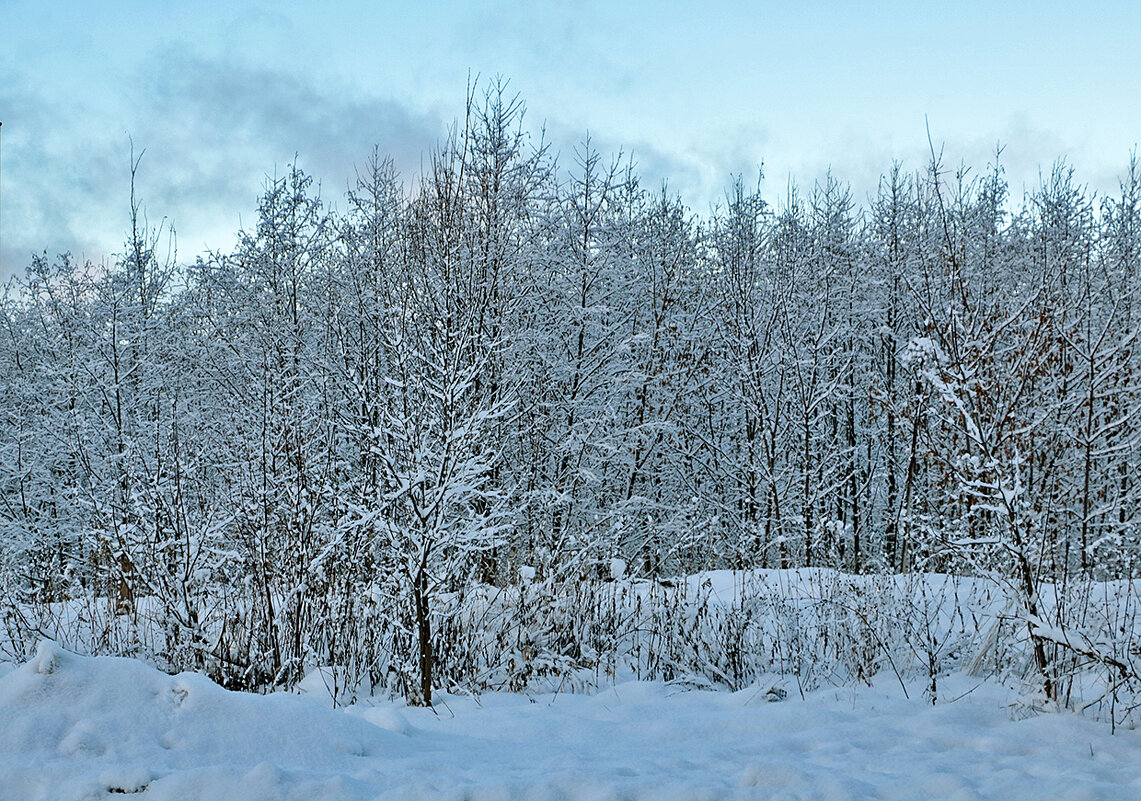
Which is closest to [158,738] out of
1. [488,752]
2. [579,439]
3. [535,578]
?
[488,752]

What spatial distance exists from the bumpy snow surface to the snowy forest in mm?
733

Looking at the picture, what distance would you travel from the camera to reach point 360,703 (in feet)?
15.4

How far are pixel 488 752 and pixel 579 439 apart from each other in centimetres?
894

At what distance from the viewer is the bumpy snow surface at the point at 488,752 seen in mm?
2539

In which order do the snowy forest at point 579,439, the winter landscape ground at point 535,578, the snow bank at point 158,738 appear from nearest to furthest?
the snow bank at point 158,738 < the winter landscape ground at point 535,578 < the snowy forest at point 579,439

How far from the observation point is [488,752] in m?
3.21

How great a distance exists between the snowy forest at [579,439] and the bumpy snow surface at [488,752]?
28.9 inches

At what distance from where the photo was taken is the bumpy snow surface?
2539mm

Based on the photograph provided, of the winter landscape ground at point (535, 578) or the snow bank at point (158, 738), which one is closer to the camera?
the snow bank at point (158, 738)

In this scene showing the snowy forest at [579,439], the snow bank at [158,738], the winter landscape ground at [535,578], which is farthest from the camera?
the snowy forest at [579,439]

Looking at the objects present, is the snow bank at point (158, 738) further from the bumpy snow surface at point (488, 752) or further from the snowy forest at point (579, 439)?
the snowy forest at point (579, 439)

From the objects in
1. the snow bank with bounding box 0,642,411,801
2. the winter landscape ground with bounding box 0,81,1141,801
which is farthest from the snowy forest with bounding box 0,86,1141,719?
the snow bank with bounding box 0,642,411,801

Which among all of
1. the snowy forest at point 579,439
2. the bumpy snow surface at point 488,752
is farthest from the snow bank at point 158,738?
the snowy forest at point 579,439

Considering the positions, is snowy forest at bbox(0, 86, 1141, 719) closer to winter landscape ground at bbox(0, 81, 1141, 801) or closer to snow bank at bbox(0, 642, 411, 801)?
winter landscape ground at bbox(0, 81, 1141, 801)
